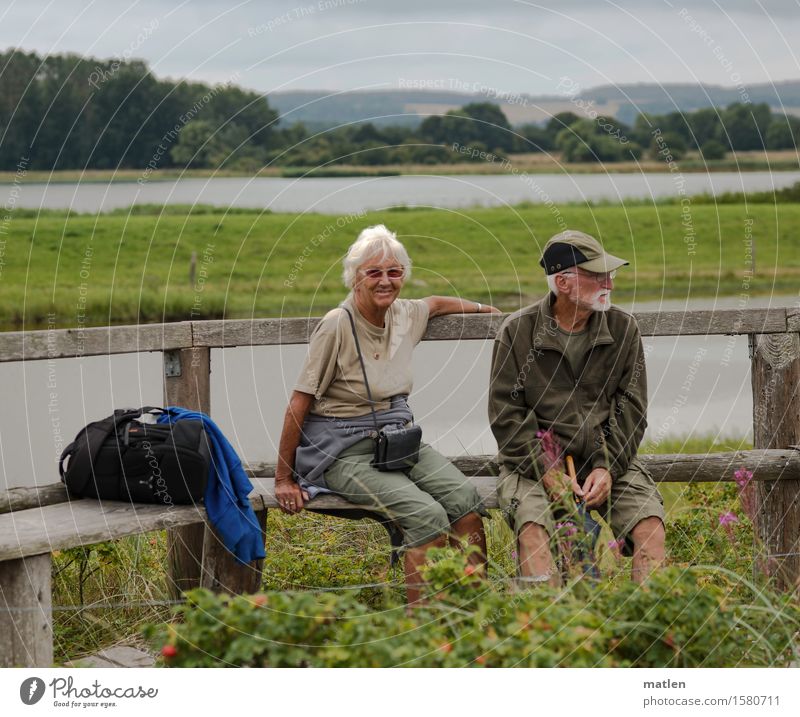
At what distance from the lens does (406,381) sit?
4.86m

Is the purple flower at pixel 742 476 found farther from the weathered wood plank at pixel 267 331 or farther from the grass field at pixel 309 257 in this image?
the grass field at pixel 309 257

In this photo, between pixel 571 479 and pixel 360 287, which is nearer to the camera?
pixel 571 479

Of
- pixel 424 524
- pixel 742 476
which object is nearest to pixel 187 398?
pixel 424 524

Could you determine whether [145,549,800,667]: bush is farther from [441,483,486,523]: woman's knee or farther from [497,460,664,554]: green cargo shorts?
[441,483,486,523]: woman's knee

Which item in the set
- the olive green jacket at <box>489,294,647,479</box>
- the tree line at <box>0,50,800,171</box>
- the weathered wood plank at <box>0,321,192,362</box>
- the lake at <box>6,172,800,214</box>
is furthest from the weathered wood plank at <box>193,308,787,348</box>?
the lake at <box>6,172,800,214</box>

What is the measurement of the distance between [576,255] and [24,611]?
2419mm

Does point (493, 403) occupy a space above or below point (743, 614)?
above

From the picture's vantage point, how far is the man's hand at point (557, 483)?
4.33m

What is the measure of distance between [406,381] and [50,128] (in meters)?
27.4

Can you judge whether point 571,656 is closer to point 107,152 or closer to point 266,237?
point 107,152

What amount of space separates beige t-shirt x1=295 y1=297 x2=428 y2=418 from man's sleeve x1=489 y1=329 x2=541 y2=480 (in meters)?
0.43

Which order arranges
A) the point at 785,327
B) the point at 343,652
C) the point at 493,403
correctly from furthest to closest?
the point at 785,327 < the point at 493,403 < the point at 343,652

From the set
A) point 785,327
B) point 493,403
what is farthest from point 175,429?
point 785,327

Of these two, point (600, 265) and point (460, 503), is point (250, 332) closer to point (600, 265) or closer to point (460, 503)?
point (460, 503)
